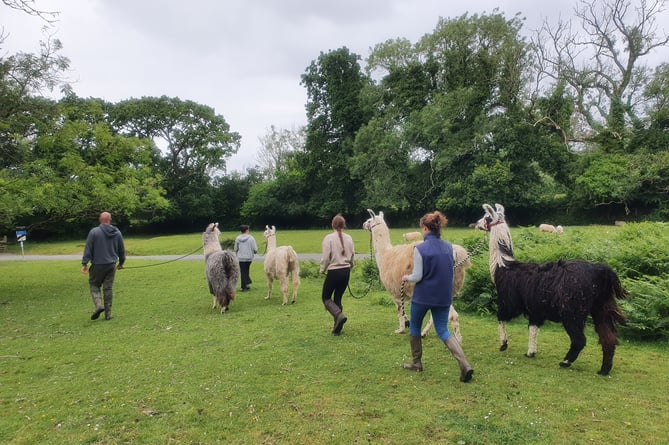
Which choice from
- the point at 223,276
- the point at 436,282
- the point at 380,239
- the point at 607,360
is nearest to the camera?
the point at 436,282

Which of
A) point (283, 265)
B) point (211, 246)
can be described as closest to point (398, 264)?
point (283, 265)

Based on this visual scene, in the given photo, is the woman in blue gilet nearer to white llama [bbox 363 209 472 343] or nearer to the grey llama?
white llama [bbox 363 209 472 343]

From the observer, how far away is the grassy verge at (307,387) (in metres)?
3.93

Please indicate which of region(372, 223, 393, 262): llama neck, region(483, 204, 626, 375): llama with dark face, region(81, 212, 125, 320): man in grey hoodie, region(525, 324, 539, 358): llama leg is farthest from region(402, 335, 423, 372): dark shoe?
region(81, 212, 125, 320): man in grey hoodie

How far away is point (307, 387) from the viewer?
16.4 ft

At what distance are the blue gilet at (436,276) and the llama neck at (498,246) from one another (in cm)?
161

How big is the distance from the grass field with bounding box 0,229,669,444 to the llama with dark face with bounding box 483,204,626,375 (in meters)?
0.46

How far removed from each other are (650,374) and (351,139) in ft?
130

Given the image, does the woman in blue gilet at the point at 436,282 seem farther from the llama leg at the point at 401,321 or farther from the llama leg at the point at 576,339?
the llama leg at the point at 401,321

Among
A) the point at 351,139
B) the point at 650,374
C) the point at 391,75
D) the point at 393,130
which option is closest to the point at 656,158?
the point at 393,130

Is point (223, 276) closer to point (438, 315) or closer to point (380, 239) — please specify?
point (380, 239)

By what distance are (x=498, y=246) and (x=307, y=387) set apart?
11.4ft

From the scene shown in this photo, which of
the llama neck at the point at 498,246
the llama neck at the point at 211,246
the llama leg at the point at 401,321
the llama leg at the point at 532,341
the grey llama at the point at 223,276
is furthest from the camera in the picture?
the llama neck at the point at 211,246

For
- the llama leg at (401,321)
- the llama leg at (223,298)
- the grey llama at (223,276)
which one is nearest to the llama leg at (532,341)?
the llama leg at (401,321)
